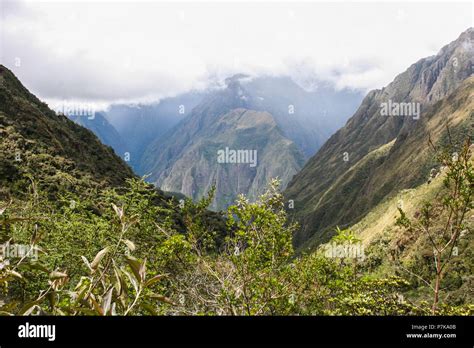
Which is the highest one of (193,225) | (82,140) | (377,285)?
(82,140)

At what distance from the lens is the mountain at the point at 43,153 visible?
40.5 meters

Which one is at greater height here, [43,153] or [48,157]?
[43,153]

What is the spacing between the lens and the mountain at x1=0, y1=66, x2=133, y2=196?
1593 inches

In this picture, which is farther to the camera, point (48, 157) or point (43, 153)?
point (43, 153)

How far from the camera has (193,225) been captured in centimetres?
810

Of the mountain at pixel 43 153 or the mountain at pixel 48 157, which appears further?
the mountain at pixel 43 153

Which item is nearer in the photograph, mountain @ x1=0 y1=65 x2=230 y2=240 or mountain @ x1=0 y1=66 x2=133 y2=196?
mountain @ x1=0 y1=65 x2=230 y2=240

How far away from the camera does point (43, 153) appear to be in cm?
4872

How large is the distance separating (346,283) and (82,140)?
72904 millimetres

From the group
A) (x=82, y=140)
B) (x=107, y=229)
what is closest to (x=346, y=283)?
(x=107, y=229)
